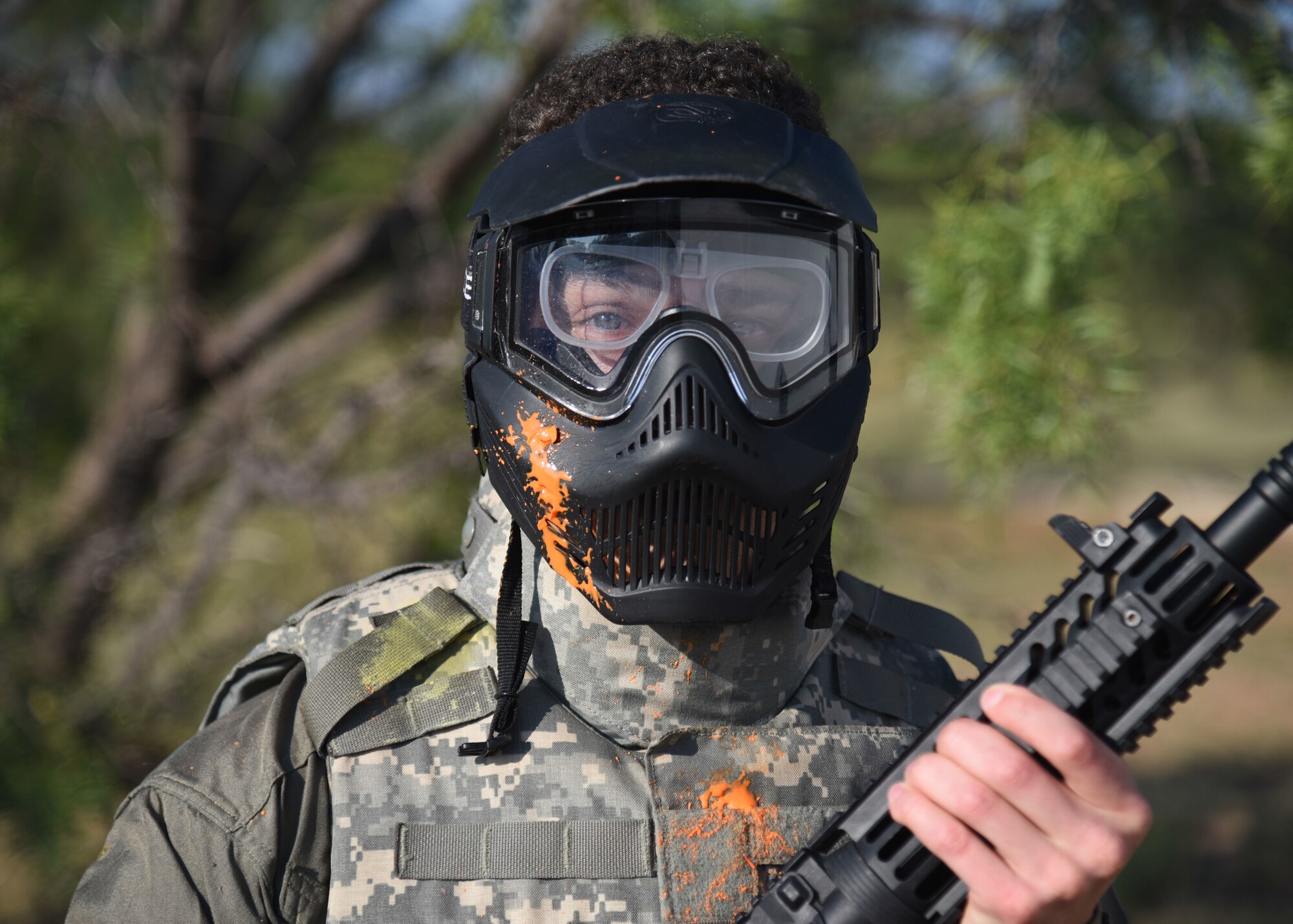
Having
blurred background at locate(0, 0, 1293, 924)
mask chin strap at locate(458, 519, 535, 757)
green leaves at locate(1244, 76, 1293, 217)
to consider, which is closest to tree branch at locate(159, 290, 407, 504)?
blurred background at locate(0, 0, 1293, 924)

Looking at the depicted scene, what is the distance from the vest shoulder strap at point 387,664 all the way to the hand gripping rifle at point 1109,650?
0.65 meters

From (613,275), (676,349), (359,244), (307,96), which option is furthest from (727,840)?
(307,96)

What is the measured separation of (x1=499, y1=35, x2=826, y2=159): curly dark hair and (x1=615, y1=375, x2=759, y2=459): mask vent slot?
573mm

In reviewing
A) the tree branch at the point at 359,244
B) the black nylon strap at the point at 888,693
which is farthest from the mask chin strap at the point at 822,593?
the tree branch at the point at 359,244

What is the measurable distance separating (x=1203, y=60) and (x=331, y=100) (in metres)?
3.66

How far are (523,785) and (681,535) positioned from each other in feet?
1.56

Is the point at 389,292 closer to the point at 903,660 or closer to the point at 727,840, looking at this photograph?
the point at 903,660

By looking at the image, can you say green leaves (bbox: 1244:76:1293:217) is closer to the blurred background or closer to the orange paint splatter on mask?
the blurred background

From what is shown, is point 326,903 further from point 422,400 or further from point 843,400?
point 422,400

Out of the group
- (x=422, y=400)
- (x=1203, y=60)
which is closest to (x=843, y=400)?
(x=1203, y=60)

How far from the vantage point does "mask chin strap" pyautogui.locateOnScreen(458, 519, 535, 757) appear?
1.60 m

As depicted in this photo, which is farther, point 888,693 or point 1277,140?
point 1277,140

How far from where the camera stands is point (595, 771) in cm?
163

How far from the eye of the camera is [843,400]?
66.4 inches
